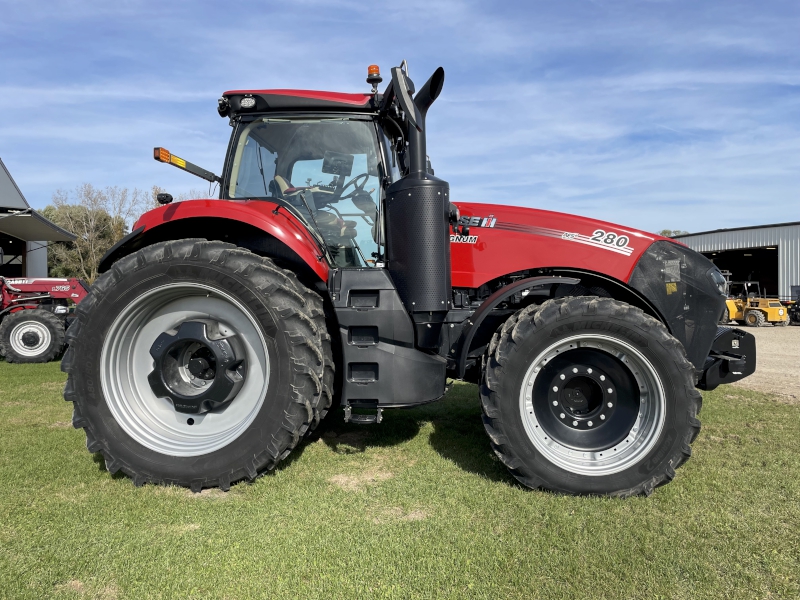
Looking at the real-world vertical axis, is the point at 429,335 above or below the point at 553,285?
below

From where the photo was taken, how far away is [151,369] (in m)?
3.33

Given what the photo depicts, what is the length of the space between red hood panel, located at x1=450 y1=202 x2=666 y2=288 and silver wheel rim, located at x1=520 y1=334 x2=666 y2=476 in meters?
0.60

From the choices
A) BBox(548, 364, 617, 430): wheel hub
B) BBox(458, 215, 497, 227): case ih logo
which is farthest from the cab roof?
BBox(548, 364, 617, 430): wheel hub

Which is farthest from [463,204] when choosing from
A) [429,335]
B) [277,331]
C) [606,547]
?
[606,547]

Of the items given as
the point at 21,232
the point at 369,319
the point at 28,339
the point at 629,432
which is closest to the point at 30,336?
the point at 28,339

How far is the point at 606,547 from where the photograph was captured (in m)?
2.31

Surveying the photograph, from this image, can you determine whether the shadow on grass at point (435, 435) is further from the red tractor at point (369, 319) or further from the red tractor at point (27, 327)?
the red tractor at point (27, 327)

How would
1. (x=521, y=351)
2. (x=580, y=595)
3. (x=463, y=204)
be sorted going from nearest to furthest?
(x=580, y=595), (x=521, y=351), (x=463, y=204)

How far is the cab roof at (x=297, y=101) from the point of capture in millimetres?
3547

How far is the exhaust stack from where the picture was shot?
3.15 meters

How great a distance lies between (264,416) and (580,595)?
5.86 ft

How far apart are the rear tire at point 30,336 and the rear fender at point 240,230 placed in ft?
23.7

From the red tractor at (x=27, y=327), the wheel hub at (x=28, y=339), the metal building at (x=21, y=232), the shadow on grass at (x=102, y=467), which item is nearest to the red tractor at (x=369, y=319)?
the shadow on grass at (x=102, y=467)

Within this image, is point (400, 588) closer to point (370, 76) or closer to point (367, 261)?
point (367, 261)
